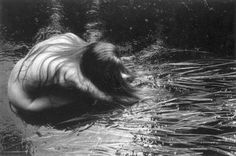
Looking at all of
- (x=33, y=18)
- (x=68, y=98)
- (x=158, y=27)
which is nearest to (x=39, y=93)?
(x=68, y=98)

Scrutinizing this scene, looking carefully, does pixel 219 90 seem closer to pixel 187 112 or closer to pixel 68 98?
pixel 187 112

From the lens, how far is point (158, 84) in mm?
1209

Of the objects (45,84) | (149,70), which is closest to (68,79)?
(45,84)

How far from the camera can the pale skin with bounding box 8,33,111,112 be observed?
116 cm

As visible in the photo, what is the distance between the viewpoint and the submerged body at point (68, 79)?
1162mm

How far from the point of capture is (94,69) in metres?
1.17

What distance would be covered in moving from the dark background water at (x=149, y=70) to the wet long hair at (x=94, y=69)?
3cm

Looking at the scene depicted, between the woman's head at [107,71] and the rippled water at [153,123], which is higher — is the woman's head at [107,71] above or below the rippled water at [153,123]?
above

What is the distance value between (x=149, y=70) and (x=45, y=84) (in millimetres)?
243

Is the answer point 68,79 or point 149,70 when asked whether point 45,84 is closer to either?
point 68,79

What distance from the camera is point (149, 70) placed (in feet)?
3.97

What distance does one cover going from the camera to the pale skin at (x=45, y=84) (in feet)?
3.81

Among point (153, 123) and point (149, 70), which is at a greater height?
point (149, 70)

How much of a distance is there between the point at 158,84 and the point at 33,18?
331mm
